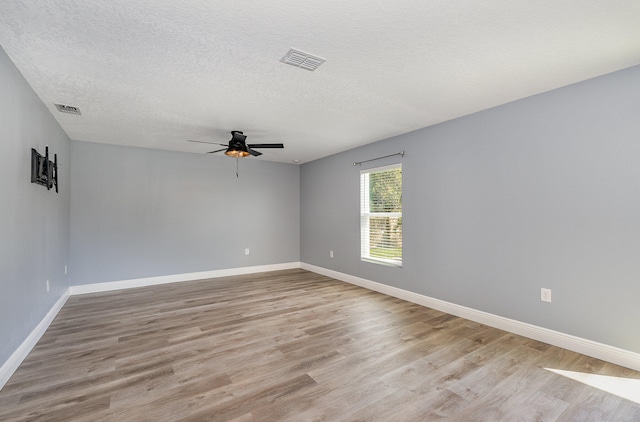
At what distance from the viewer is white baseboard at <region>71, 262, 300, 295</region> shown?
15.5ft

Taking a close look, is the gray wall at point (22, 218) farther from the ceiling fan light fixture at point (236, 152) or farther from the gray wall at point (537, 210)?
the gray wall at point (537, 210)

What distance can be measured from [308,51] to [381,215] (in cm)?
308

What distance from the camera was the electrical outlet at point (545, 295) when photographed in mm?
2854

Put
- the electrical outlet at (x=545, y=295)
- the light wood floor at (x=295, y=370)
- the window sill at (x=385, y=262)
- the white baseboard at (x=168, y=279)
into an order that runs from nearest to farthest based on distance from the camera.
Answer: the light wood floor at (x=295, y=370) < the electrical outlet at (x=545, y=295) < the window sill at (x=385, y=262) < the white baseboard at (x=168, y=279)

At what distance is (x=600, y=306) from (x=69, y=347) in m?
4.79

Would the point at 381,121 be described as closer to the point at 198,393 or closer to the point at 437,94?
the point at 437,94

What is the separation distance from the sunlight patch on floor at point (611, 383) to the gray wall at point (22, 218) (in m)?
4.26

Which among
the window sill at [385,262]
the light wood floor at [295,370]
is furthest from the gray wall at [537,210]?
A: the light wood floor at [295,370]

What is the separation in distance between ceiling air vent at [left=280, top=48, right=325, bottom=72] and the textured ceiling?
0.06 metres

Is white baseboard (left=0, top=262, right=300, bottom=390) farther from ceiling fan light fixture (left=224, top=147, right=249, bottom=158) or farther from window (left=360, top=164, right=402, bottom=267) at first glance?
ceiling fan light fixture (left=224, top=147, right=249, bottom=158)

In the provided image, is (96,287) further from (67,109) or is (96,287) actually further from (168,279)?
(67,109)

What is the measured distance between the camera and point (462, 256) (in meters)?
3.59

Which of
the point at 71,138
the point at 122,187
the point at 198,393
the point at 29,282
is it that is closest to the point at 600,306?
the point at 198,393

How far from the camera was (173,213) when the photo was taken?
17.8 feet
